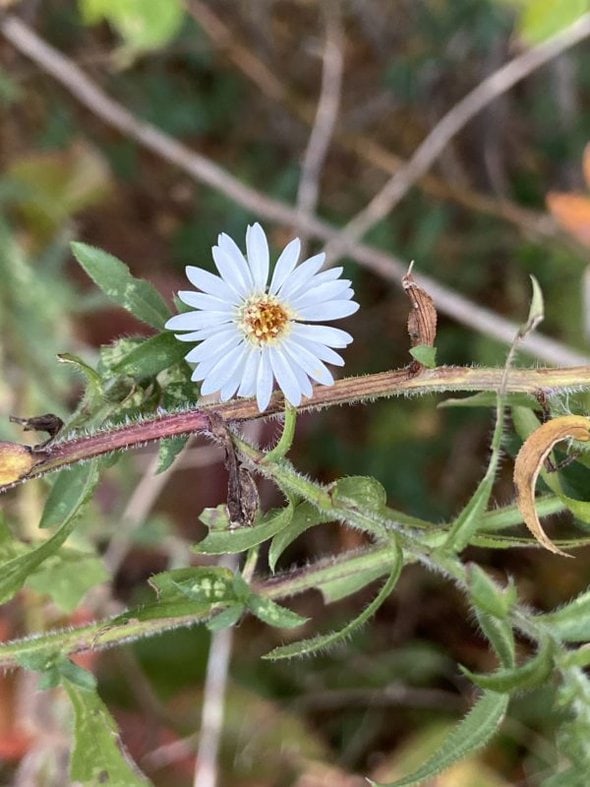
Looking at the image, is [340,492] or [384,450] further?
[384,450]

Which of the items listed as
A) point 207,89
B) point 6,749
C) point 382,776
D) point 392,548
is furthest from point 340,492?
point 207,89

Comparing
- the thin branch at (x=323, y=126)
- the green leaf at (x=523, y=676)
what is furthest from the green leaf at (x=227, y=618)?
the thin branch at (x=323, y=126)

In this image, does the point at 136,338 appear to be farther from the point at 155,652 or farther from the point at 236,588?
the point at 155,652

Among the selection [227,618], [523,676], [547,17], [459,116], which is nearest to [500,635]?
[523,676]

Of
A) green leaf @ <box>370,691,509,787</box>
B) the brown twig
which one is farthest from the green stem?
the brown twig

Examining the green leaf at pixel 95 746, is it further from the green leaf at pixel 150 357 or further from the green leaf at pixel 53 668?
the green leaf at pixel 150 357

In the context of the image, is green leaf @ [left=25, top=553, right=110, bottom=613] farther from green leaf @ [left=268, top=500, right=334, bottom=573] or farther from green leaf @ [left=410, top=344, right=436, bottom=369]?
green leaf @ [left=410, top=344, right=436, bottom=369]
